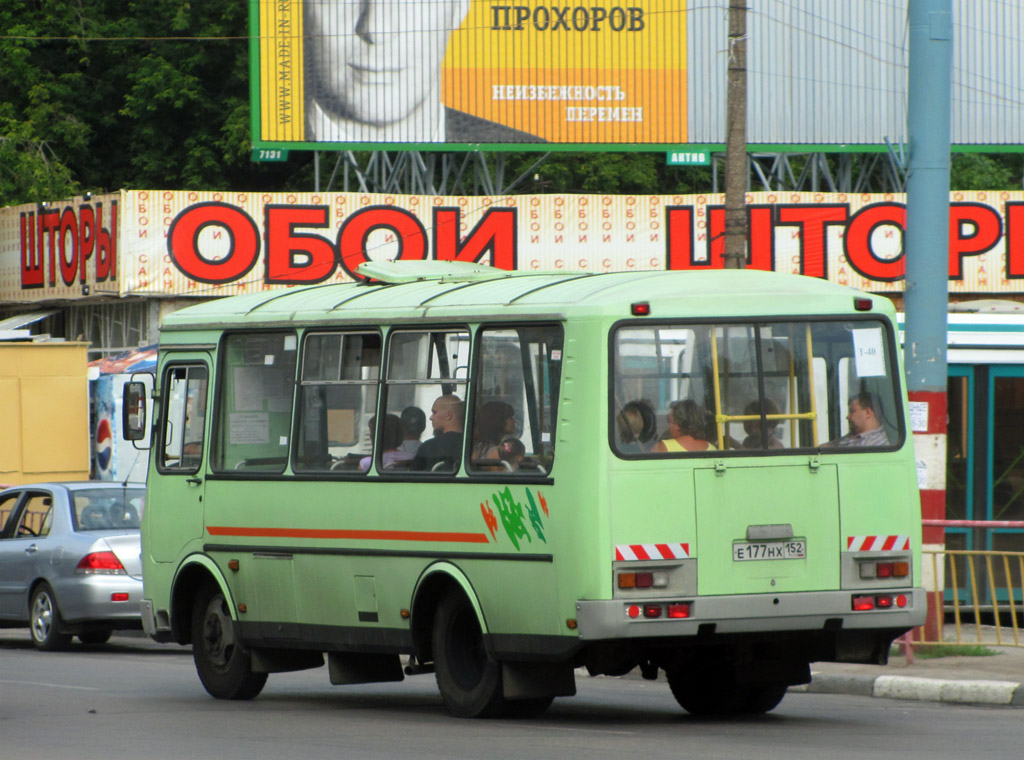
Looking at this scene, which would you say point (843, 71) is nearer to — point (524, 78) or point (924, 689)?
point (524, 78)

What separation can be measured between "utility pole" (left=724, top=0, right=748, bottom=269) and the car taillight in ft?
19.3

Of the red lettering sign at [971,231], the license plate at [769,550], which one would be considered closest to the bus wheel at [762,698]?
the license plate at [769,550]

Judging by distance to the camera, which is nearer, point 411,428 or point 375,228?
point 411,428

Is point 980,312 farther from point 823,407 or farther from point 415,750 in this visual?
point 415,750

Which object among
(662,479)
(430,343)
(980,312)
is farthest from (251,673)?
(980,312)

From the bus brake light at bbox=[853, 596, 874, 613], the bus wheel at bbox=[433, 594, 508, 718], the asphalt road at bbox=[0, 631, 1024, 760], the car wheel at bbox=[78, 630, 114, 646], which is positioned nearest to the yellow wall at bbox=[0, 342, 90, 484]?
the car wheel at bbox=[78, 630, 114, 646]

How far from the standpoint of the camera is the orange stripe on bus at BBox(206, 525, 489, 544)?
34.1 ft

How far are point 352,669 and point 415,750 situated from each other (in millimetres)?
2453

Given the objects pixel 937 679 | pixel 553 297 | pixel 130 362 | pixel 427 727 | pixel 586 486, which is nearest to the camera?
pixel 586 486

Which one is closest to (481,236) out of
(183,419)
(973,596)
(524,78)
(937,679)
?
(524,78)

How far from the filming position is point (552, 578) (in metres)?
9.78

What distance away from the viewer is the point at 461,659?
1065 cm

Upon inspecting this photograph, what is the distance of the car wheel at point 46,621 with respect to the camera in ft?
54.4

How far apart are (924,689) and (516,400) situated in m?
3.76
